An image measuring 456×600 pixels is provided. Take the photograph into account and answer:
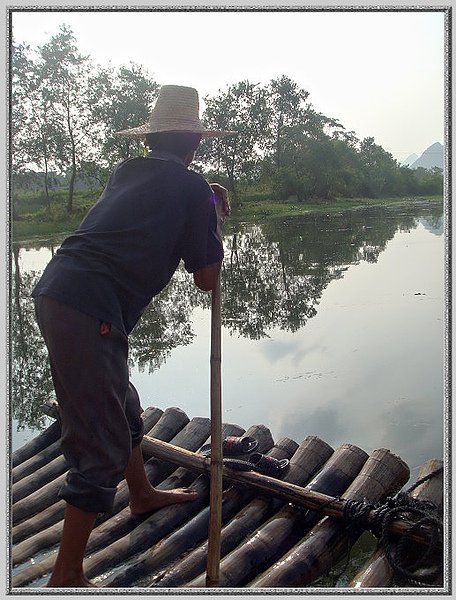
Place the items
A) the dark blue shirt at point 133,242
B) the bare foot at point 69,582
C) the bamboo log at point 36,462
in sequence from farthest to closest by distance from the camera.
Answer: the bamboo log at point 36,462 < the bare foot at point 69,582 < the dark blue shirt at point 133,242

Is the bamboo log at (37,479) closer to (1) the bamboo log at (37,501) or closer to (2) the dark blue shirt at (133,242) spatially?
(1) the bamboo log at (37,501)

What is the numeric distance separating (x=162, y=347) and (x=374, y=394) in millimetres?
2074

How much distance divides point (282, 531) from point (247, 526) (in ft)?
0.49

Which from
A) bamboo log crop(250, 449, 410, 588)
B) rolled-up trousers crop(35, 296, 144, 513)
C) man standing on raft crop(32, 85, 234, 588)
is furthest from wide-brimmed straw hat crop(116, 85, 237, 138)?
bamboo log crop(250, 449, 410, 588)

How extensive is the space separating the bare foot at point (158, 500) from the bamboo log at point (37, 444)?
95cm

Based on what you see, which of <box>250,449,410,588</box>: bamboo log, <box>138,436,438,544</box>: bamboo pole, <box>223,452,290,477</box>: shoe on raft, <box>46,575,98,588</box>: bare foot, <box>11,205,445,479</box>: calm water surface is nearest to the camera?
<box>46,575,98,588</box>: bare foot

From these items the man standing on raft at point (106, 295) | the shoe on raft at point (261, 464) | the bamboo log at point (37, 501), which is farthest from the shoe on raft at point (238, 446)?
the man standing on raft at point (106, 295)

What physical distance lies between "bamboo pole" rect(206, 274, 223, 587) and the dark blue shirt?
21cm

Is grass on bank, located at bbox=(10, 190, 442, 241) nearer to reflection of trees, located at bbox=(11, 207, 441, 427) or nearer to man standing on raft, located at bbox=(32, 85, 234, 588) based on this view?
reflection of trees, located at bbox=(11, 207, 441, 427)

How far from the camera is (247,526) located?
2.38 m

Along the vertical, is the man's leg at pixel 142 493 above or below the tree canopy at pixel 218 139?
below

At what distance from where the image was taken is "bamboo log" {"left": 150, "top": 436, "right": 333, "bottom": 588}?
2.10 metres

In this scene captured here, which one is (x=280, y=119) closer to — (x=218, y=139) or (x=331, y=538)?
(x=218, y=139)

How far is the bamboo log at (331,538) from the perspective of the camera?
2057mm
